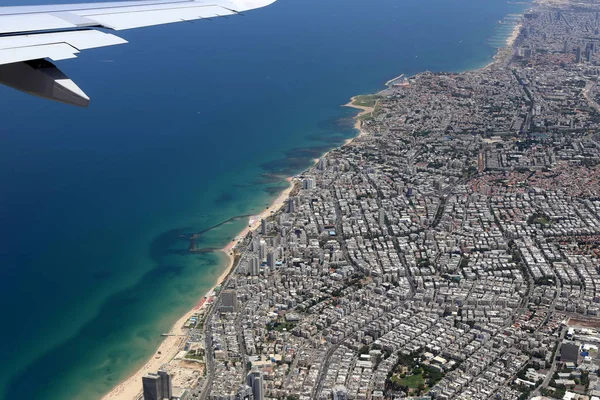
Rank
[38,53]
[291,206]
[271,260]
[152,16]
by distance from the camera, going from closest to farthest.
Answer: [38,53], [152,16], [271,260], [291,206]

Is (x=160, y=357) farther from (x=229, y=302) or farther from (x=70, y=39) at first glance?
(x=70, y=39)

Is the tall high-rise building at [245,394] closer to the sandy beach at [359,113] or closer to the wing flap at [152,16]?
the wing flap at [152,16]

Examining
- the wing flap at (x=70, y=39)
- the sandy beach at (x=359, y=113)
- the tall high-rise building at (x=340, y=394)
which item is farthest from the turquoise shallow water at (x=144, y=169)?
the wing flap at (x=70, y=39)

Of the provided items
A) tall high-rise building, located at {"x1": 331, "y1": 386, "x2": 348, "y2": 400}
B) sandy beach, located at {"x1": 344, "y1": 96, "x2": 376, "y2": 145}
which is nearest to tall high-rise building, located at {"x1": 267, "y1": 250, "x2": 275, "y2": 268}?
tall high-rise building, located at {"x1": 331, "y1": 386, "x2": 348, "y2": 400}

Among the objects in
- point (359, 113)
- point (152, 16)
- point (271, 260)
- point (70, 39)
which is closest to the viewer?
point (70, 39)

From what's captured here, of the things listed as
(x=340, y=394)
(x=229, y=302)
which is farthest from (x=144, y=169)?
(x=340, y=394)

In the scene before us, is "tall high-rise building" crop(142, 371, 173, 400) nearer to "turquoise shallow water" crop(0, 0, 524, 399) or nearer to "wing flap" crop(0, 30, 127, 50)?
"turquoise shallow water" crop(0, 0, 524, 399)
